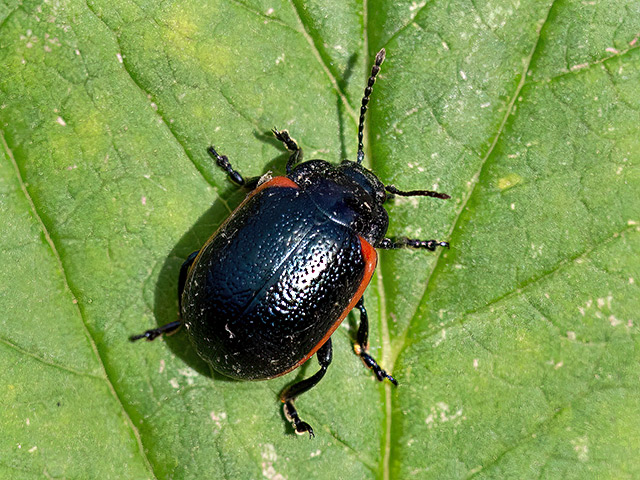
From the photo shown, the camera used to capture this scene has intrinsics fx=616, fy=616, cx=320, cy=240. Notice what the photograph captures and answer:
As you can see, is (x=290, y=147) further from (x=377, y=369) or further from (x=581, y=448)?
(x=581, y=448)

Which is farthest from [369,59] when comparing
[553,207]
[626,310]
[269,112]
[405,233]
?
[626,310]

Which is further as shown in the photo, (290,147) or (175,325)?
(290,147)

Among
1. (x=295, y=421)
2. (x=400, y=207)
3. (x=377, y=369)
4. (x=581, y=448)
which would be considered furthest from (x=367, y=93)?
(x=581, y=448)

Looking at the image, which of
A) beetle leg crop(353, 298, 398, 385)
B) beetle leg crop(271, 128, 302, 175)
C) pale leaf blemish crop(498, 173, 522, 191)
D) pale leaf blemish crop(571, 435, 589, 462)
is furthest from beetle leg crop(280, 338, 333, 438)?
pale leaf blemish crop(571, 435, 589, 462)

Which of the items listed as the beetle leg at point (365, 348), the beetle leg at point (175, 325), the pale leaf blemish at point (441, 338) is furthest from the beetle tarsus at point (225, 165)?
the pale leaf blemish at point (441, 338)

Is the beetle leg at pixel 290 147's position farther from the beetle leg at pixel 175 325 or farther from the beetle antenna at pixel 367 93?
the beetle leg at pixel 175 325

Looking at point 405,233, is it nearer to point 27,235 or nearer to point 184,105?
point 184,105
